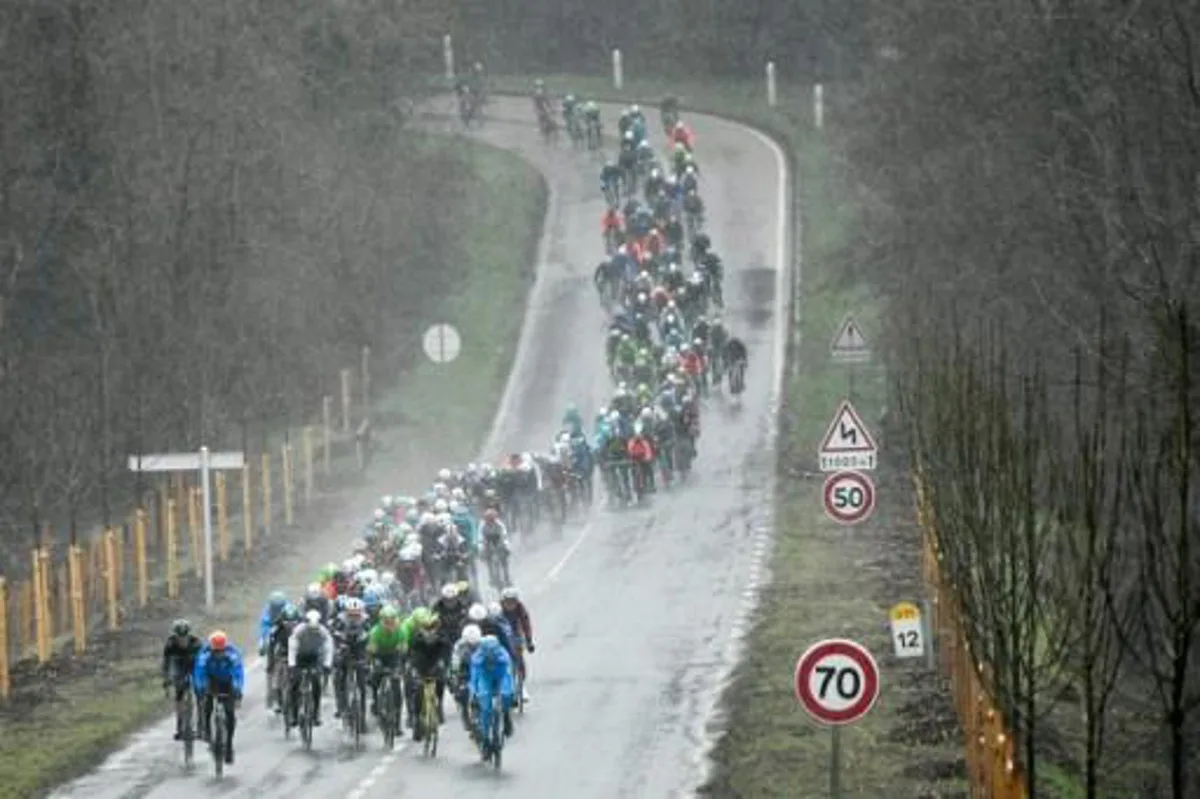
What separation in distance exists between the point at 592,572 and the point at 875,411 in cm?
1418

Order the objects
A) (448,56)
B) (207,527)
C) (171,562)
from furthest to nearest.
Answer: (448,56) < (171,562) < (207,527)

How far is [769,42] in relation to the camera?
103 m

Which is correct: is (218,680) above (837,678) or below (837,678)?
below

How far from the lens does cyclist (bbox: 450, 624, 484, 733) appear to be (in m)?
32.3

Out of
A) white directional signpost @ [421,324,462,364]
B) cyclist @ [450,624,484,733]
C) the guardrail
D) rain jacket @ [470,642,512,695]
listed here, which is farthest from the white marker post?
rain jacket @ [470,642,512,695]

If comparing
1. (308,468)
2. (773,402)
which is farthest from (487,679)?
(773,402)

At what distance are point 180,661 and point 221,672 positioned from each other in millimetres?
721

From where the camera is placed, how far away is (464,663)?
32812 millimetres

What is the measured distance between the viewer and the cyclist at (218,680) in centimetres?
3209

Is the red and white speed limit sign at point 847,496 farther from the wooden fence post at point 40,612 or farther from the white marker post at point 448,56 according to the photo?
the white marker post at point 448,56

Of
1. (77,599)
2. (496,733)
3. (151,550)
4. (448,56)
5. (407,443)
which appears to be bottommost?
(496,733)

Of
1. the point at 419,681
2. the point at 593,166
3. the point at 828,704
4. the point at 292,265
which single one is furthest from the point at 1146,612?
the point at 593,166

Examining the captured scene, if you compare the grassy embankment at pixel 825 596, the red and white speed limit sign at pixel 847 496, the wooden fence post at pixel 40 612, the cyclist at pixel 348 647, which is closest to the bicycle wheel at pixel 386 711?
the cyclist at pixel 348 647

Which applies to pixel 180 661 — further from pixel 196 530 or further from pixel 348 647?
pixel 196 530
